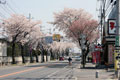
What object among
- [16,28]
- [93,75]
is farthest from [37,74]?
[16,28]

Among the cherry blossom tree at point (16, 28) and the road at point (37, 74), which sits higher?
the cherry blossom tree at point (16, 28)

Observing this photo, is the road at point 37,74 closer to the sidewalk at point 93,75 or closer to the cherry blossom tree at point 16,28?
the sidewalk at point 93,75

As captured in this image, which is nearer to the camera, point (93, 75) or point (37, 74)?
point (93, 75)

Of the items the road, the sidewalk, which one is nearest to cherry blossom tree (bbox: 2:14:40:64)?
the road

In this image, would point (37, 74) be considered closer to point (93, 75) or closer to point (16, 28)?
point (93, 75)

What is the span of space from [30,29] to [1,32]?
252 inches

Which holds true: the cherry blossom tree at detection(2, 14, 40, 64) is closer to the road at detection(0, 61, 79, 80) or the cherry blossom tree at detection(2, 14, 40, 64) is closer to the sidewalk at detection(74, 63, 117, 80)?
the road at detection(0, 61, 79, 80)

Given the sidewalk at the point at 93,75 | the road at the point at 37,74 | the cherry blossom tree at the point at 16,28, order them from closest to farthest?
the sidewalk at the point at 93,75 → the road at the point at 37,74 → the cherry blossom tree at the point at 16,28

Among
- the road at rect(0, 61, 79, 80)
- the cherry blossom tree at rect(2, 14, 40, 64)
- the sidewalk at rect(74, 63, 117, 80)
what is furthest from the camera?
the cherry blossom tree at rect(2, 14, 40, 64)

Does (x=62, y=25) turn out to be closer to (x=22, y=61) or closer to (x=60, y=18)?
(x=60, y=18)

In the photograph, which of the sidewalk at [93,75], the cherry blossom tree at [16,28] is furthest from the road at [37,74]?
the cherry blossom tree at [16,28]

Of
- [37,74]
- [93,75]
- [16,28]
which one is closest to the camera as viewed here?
[93,75]

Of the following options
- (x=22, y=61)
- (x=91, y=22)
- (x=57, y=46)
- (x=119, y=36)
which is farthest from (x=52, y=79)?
(x=57, y=46)

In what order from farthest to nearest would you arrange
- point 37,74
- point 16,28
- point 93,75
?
1. point 16,28
2. point 37,74
3. point 93,75
